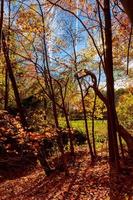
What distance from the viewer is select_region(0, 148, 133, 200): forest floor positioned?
1195 centimetres

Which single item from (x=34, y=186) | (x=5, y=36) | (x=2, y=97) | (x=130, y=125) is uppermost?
(x=5, y=36)

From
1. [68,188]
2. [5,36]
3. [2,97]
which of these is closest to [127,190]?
[68,188]

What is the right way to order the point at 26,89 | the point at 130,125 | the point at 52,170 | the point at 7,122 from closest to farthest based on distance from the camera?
the point at 7,122
the point at 52,170
the point at 130,125
the point at 26,89

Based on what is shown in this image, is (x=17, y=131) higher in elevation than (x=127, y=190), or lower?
higher

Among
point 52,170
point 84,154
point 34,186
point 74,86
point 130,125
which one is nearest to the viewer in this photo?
point 34,186

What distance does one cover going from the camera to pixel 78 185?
1334 cm

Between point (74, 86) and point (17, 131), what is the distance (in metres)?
9.63

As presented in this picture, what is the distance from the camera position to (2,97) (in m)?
26.2

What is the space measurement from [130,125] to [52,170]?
9.49 meters

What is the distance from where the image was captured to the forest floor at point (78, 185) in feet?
39.2

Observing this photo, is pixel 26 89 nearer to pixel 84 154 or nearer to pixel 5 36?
pixel 84 154

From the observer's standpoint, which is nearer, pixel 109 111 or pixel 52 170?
pixel 109 111

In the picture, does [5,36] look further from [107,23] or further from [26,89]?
[26,89]

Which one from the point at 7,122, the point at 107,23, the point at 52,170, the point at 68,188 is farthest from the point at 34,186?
the point at 107,23
